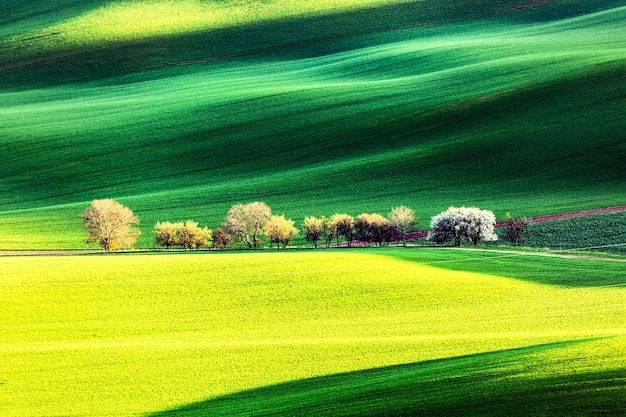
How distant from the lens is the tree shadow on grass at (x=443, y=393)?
19.2m

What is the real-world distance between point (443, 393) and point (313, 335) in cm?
856

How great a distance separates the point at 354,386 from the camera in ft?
75.3

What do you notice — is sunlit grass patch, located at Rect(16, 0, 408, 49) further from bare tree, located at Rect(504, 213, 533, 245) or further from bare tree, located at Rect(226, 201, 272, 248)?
bare tree, located at Rect(504, 213, 533, 245)

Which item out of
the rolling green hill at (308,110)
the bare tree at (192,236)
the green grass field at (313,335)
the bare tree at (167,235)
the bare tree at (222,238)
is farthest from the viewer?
the rolling green hill at (308,110)

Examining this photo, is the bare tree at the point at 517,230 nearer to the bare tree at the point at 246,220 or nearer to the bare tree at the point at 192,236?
the bare tree at the point at 246,220

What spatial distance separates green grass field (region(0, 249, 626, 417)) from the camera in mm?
21156

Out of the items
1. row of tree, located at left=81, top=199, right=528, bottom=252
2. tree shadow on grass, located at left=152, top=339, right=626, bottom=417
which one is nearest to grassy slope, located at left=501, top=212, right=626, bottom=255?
row of tree, located at left=81, top=199, right=528, bottom=252

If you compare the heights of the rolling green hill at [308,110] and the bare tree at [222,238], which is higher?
the rolling green hill at [308,110]

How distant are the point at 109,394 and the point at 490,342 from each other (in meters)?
10.9

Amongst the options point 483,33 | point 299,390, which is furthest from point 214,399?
point 483,33

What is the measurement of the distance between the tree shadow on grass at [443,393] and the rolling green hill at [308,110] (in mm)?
32154

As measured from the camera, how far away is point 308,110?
255ft

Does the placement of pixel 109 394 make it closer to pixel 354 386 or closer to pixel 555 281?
pixel 354 386

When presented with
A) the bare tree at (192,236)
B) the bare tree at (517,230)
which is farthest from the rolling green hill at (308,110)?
the bare tree at (192,236)
